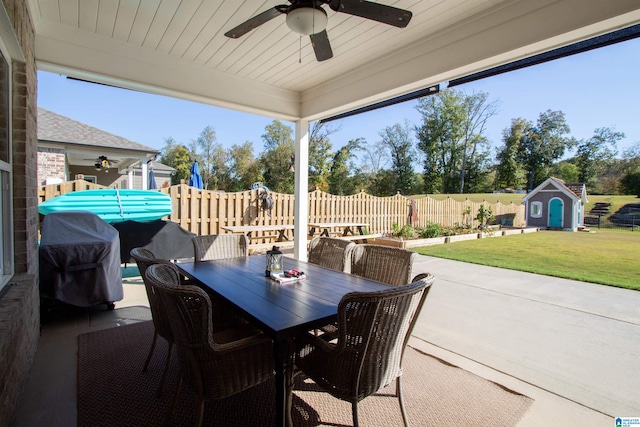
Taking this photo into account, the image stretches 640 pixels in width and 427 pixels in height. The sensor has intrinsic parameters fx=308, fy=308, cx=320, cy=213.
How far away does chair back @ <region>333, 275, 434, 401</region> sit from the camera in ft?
4.43

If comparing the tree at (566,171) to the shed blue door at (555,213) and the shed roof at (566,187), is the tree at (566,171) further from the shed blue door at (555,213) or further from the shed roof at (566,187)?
the shed blue door at (555,213)

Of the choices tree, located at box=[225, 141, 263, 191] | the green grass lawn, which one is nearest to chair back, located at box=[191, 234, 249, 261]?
the green grass lawn

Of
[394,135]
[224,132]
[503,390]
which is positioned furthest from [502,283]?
[224,132]

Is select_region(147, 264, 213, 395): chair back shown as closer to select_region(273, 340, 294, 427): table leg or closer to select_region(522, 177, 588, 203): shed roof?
select_region(273, 340, 294, 427): table leg

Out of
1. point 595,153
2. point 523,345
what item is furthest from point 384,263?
point 595,153

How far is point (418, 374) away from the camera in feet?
7.51

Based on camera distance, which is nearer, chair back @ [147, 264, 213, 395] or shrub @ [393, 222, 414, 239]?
chair back @ [147, 264, 213, 395]

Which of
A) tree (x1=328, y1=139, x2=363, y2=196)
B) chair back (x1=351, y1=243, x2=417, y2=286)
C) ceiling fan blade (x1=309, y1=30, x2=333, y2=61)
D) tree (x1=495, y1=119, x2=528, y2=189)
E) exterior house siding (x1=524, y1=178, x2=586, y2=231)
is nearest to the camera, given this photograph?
ceiling fan blade (x1=309, y1=30, x2=333, y2=61)

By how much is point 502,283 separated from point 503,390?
3.18m

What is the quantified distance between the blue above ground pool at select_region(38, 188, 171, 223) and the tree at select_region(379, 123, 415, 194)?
1877 centimetres

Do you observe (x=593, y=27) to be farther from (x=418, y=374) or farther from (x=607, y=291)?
(x=607, y=291)

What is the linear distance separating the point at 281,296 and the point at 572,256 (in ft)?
27.3

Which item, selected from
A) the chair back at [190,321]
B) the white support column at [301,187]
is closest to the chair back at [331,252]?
the chair back at [190,321]

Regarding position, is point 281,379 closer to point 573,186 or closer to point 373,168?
point 573,186
